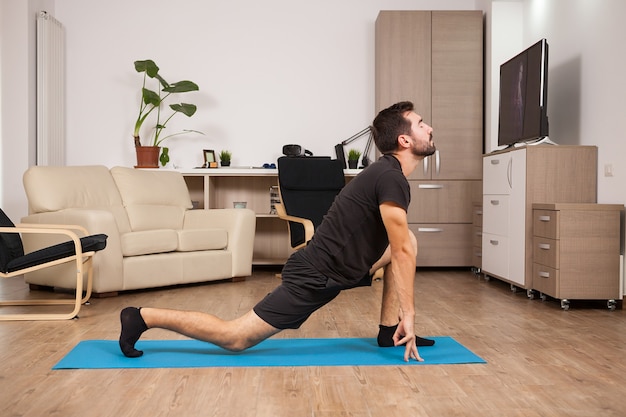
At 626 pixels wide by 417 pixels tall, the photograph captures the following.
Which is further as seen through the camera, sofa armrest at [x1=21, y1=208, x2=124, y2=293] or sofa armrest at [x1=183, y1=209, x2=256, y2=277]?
sofa armrest at [x1=183, y1=209, x2=256, y2=277]

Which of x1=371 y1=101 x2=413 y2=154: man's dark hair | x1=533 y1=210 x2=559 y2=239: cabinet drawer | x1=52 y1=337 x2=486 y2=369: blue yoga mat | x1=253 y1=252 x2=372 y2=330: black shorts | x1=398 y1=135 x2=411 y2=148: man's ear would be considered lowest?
x1=52 y1=337 x2=486 y2=369: blue yoga mat

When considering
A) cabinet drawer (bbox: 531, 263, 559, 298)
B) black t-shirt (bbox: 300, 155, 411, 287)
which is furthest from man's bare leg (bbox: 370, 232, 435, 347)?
cabinet drawer (bbox: 531, 263, 559, 298)

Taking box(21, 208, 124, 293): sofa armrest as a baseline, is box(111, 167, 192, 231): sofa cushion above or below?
above

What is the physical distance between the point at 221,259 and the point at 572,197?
267 cm

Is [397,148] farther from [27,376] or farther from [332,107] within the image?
[332,107]

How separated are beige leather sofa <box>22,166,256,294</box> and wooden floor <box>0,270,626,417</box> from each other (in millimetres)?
937

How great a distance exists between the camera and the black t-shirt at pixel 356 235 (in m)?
2.57

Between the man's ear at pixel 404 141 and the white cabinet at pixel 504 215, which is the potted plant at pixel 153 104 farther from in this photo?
the man's ear at pixel 404 141

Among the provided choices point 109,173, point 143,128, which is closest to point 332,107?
point 143,128

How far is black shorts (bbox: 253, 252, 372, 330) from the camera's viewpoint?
254 centimetres

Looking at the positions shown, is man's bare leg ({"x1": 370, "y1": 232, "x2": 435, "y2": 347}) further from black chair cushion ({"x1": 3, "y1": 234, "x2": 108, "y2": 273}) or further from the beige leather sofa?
the beige leather sofa

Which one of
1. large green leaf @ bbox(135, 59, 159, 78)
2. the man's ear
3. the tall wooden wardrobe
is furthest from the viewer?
the tall wooden wardrobe

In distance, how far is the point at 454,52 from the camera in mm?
6223

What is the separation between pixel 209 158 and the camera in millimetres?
6414
